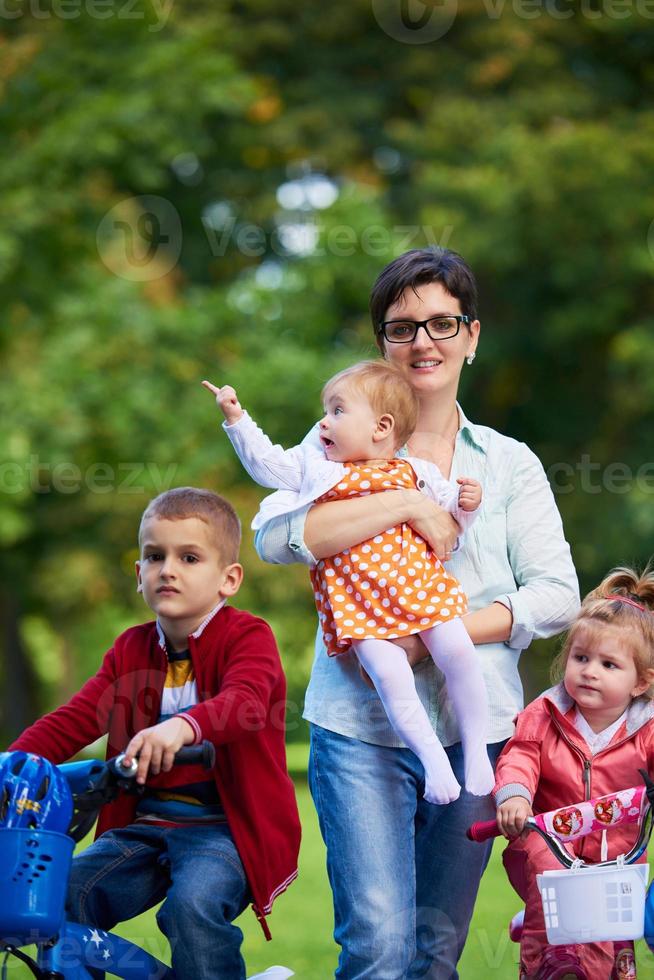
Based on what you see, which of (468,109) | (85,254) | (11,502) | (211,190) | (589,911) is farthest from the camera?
(211,190)

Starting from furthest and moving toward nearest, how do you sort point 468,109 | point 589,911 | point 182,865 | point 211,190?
point 211,190, point 468,109, point 182,865, point 589,911

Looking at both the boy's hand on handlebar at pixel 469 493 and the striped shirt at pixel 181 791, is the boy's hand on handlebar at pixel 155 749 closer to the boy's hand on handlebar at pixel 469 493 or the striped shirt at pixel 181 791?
the striped shirt at pixel 181 791

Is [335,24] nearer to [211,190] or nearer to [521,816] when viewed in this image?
[211,190]

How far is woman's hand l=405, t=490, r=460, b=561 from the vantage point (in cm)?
320

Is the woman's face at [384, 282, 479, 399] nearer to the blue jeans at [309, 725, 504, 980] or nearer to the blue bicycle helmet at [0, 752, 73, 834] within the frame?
the blue jeans at [309, 725, 504, 980]

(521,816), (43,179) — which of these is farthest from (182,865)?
(43,179)

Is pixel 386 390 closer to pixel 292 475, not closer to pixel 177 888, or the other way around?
pixel 292 475

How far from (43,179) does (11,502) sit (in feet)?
10.9

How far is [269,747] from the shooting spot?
3.25m

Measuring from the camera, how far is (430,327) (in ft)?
10.9
